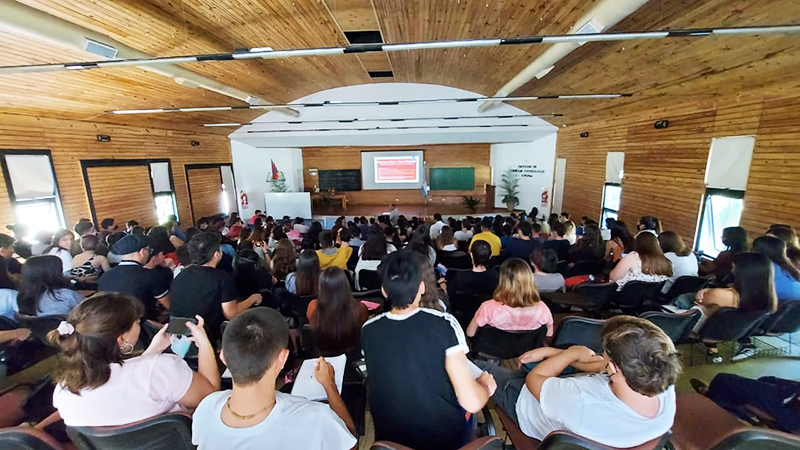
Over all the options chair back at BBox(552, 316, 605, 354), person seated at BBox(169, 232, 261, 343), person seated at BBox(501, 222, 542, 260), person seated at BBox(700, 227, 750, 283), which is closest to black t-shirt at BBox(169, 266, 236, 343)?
person seated at BBox(169, 232, 261, 343)

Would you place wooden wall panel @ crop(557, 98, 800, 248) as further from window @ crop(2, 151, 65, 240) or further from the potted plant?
window @ crop(2, 151, 65, 240)

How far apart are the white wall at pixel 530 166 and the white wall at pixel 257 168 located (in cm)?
853

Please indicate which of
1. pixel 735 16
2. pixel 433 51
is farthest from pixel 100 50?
pixel 735 16

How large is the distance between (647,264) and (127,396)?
423 centimetres

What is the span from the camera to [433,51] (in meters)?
6.54

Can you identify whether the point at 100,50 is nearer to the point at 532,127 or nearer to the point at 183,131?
A: the point at 183,131

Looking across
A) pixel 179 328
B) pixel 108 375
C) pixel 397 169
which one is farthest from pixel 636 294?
pixel 397 169

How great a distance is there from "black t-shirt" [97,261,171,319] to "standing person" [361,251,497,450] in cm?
260

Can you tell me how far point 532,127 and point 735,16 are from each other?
7030 mm

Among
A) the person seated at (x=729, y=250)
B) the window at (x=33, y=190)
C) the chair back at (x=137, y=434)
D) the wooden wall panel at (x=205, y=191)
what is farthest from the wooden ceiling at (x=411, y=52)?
the chair back at (x=137, y=434)

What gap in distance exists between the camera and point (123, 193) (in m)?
7.94

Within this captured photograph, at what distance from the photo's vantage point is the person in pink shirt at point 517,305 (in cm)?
246

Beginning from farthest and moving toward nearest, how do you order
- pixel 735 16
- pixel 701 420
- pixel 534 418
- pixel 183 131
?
pixel 183 131
pixel 735 16
pixel 701 420
pixel 534 418

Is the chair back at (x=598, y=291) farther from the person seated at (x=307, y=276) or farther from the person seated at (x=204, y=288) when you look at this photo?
the person seated at (x=204, y=288)
